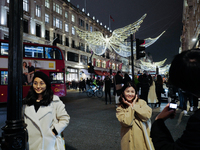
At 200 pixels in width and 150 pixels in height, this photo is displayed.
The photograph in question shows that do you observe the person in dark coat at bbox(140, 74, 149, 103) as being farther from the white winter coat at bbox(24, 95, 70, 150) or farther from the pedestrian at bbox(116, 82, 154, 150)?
the white winter coat at bbox(24, 95, 70, 150)

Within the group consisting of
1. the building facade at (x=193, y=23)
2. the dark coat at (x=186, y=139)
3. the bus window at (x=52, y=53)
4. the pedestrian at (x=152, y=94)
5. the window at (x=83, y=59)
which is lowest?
the pedestrian at (x=152, y=94)

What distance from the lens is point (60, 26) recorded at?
3173 centimetres

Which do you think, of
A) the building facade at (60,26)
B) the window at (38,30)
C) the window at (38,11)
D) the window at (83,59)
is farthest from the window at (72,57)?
the window at (38,11)

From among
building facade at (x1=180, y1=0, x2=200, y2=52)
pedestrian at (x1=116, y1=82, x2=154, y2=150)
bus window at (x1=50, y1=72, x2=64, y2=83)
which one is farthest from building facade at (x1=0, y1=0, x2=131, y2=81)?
pedestrian at (x1=116, y1=82, x2=154, y2=150)

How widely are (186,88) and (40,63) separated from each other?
1181 cm

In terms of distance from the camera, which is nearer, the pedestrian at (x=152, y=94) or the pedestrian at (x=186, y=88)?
the pedestrian at (x=186, y=88)

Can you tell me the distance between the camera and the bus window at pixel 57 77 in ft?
39.2

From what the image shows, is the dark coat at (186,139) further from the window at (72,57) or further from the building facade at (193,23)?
the window at (72,57)

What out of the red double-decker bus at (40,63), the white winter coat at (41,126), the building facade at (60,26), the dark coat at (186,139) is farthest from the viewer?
the building facade at (60,26)

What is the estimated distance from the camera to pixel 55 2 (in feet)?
99.3

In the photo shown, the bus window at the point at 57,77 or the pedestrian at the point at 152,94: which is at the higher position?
the bus window at the point at 57,77

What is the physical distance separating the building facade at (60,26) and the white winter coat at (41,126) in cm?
2216

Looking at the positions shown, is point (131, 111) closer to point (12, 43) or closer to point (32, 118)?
point (32, 118)

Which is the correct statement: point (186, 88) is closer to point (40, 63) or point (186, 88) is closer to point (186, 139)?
point (186, 139)
